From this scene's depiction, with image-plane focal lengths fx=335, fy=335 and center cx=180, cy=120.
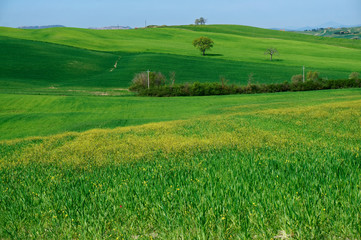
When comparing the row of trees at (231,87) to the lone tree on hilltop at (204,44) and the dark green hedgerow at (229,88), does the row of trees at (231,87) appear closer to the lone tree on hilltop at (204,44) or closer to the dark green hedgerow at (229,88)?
the dark green hedgerow at (229,88)

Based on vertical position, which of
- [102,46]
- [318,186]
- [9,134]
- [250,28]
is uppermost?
[250,28]

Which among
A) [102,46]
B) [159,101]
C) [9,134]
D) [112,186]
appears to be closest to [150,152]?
[112,186]

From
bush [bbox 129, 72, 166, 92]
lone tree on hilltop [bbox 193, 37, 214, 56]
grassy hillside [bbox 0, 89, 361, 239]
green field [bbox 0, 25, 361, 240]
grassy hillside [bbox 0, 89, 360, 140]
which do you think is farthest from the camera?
lone tree on hilltop [bbox 193, 37, 214, 56]

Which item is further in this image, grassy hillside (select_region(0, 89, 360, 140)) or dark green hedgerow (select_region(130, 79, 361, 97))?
dark green hedgerow (select_region(130, 79, 361, 97))

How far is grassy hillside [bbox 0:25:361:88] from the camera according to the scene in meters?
77.3

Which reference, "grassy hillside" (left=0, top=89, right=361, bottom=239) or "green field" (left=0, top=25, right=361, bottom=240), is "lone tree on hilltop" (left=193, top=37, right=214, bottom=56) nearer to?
"green field" (left=0, top=25, right=361, bottom=240)

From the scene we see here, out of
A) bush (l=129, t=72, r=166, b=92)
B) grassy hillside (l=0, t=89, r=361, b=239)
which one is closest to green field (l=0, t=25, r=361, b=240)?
grassy hillside (l=0, t=89, r=361, b=239)

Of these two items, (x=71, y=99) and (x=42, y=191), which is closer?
(x=42, y=191)

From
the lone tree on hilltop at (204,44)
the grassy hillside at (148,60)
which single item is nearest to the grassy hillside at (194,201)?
the grassy hillside at (148,60)

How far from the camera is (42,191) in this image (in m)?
6.73

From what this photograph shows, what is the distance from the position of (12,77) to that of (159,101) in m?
44.4

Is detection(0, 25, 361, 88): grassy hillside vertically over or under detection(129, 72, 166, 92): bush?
over

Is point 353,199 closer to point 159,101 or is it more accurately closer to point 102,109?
point 102,109

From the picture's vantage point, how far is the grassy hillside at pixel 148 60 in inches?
3044
